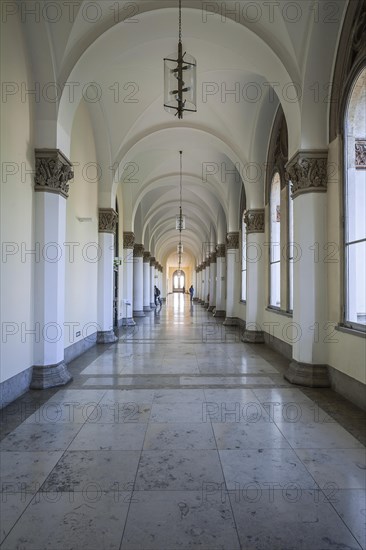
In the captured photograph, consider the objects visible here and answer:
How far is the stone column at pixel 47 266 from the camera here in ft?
18.5

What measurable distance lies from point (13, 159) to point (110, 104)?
4586 mm

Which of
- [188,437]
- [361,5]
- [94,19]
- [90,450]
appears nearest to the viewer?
[90,450]

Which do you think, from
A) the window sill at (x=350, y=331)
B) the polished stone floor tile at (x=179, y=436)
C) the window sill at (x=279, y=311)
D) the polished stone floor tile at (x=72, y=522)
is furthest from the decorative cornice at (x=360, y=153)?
the polished stone floor tile at (x=72, y=522)

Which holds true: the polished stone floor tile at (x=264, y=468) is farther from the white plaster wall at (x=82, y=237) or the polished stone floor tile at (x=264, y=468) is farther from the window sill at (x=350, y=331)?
the white plaster wall at (x=82, y=237)

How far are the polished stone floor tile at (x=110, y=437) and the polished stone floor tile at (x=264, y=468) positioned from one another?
0.91m

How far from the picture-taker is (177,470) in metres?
3.07

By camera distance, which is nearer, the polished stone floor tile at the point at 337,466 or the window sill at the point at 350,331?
the polished stone floor tile at the point at 337,466

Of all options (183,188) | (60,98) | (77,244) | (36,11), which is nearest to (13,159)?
(60,98)

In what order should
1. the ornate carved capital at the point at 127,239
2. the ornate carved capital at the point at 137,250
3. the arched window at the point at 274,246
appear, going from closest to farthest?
the arched window at the point at 274,246
the ornate carved capital at the point at 127,239
the ornate carved capital at the point at 137,250

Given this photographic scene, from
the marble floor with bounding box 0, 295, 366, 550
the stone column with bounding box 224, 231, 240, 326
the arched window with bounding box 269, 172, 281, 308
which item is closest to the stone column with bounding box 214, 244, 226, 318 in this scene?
the stone column with bounding box 224, 231, 240, 326

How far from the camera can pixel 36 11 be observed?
5168 mm

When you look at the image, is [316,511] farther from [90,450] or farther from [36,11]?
[36,11]

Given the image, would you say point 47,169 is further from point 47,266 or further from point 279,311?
point 279,311

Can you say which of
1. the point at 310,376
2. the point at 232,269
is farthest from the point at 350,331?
the point at 232,269
